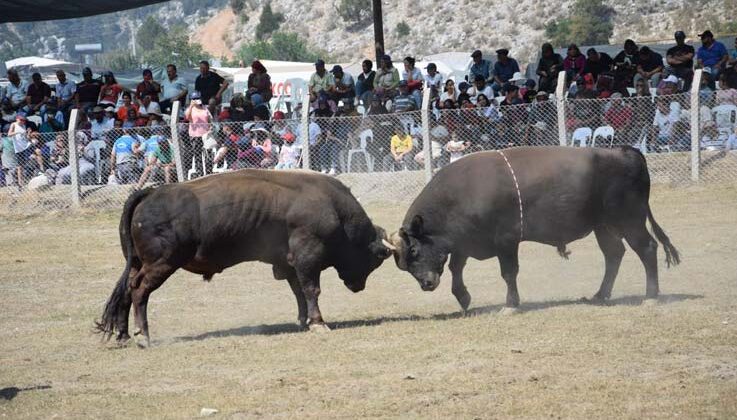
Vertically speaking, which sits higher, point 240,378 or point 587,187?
point 587,187

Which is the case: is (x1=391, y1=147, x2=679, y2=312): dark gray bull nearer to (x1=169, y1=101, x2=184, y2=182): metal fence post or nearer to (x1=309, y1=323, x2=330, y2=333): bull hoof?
(x1=309, y1=323, x2=330, y2=333): bull hoof

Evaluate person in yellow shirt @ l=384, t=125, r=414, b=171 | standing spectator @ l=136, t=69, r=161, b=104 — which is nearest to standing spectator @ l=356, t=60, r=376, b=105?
person in yellow shirt @ l=384, t=125, r=414, b=171

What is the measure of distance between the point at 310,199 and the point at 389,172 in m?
9.36

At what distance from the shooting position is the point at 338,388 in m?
8.85

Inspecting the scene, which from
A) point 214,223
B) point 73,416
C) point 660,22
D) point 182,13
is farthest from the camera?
point 182,13

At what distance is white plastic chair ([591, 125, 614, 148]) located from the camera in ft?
63.9

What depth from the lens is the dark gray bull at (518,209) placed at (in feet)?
39.2

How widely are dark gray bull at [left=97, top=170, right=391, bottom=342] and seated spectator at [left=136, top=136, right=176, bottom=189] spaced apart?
1006 cm

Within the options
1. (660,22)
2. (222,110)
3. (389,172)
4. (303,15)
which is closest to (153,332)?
(389,172)

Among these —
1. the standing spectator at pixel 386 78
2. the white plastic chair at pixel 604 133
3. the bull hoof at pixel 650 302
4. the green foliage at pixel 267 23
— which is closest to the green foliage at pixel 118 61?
the green foliage at pixel 267 23

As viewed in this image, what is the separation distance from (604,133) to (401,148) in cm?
345

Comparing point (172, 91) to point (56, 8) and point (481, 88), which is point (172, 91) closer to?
point (56, 8)

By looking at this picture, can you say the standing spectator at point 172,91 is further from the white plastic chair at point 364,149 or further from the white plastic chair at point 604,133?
the white plastic chair at point 604,133

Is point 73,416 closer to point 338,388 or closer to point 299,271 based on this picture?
point 338,388
